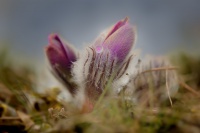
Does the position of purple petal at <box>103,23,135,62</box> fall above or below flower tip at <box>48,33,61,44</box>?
below

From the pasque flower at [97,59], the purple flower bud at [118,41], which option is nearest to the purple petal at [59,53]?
the pasque flower at [97,59]

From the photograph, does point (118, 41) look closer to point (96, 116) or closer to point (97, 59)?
point (97, 59)

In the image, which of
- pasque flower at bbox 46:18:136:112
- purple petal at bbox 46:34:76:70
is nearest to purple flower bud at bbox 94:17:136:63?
pasque flower at bbox 46:18:136:112

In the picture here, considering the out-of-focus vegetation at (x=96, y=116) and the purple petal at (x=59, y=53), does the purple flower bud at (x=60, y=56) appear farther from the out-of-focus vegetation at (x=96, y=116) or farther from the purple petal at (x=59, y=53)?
the out-of-focus vegetation at (x=96, y=116)

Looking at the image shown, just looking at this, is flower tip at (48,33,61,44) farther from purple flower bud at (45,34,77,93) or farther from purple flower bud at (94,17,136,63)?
purple flower bud at (94,17,136,63)

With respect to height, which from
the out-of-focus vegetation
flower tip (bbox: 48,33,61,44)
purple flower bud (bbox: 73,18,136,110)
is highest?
flower tip (bbox: 48,33,61,44)

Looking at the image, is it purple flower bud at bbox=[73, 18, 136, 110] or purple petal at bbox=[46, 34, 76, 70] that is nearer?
purple flower bud at bbox=[73, 18, 136, 110]

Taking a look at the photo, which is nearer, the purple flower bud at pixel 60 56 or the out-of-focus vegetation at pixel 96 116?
the out-of-focus vegetation at pixel 96 116

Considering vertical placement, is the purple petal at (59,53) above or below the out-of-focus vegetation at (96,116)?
above

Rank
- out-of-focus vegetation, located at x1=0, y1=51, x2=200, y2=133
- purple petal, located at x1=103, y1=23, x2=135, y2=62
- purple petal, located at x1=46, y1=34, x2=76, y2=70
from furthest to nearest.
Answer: purple petal, located at x1=46, y1=34, x2=76, y2=70, purple petal, located at x1=103, y1=23, x2=135, y2=62, out-of-focus vegetation, located at x1=0, y1=51, x2=200, y2=133

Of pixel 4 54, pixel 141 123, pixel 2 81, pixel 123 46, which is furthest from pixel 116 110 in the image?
pixel 4 54
